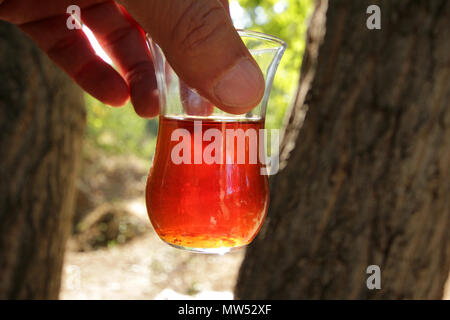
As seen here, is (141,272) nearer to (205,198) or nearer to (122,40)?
(122,40)

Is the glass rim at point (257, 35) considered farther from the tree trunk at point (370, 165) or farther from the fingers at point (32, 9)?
the tree trunk at point (370, 165)

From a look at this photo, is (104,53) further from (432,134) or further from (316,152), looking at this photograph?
(432,134)

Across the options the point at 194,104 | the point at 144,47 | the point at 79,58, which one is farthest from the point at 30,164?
the point at 194,104

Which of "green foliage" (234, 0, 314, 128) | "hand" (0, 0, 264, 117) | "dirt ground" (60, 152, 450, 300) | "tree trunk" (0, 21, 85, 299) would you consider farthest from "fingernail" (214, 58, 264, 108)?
"green foliage" (234, 0, 314, 128)

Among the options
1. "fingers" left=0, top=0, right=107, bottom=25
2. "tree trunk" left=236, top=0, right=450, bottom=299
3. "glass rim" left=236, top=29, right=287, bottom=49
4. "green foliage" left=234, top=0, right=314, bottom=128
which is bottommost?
"tree trunk" left=236, top=0, right=450, bottom=299

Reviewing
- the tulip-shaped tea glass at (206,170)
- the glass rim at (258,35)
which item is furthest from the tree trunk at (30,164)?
the glass rim at (258,35)

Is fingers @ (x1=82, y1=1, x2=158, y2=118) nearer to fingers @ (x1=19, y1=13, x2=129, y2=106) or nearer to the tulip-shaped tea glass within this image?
fingers @ (x1=19, y1=13, x2=129, y2=106)

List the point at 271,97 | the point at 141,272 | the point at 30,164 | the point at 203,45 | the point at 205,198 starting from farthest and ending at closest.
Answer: the point at 271,97, the point at 141,272, the point at 30,164, the point at 205,198, the point at 203,45
